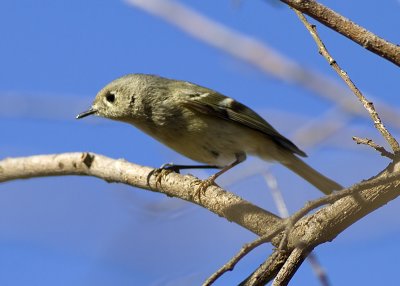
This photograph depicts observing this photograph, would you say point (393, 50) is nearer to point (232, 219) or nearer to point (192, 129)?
point (232, 219)

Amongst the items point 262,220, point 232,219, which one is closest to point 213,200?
point 232,219

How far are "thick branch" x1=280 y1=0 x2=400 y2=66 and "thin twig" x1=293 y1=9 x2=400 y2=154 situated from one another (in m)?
0.12

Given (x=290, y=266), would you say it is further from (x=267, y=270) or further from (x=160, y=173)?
(x=160, y=173)

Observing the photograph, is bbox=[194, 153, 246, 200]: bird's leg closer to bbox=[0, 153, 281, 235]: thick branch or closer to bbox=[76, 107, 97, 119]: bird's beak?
bbox=[0, 153, 281, 235]: thick branch

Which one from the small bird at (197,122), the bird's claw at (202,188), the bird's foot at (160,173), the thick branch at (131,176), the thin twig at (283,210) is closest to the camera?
the thin twig at (283,210)

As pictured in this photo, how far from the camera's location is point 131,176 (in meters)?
2.61

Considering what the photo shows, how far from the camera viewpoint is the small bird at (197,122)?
9.82 ft

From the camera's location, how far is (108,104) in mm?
3127

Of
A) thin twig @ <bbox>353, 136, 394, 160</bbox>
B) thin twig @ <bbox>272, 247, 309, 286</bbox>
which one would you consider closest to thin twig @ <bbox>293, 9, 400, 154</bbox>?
thin twig @ <bbox>353, 136, 394, 160</bbox>

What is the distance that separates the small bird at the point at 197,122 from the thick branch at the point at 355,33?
58.6 inches

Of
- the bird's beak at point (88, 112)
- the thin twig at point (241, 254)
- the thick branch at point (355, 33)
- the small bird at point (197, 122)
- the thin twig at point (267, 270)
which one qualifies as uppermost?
the bird's beak at point (88, 112)

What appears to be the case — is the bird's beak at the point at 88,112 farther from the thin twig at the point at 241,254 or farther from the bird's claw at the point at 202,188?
the thin twig at the point at 241,254

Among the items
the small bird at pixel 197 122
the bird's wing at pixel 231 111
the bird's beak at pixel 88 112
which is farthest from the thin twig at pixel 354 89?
the bird's beak at pixel 88 112

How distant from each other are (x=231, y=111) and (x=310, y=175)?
1.63ft
